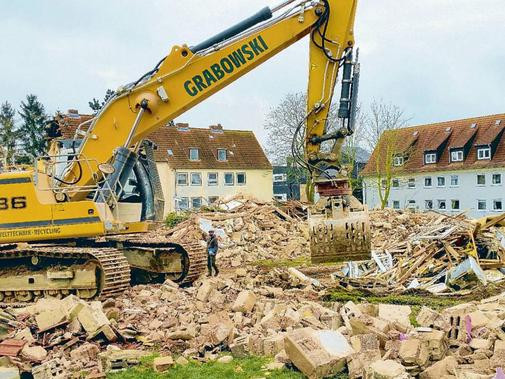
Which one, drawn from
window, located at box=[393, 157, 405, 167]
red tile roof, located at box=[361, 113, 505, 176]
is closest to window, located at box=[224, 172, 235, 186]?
red tile roof, located at box=[361, 113, 505, 176]

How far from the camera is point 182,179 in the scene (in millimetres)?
Result: 48562

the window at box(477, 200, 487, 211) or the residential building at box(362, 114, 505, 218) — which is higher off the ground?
the residential building at box(362, 114, 505, 218)

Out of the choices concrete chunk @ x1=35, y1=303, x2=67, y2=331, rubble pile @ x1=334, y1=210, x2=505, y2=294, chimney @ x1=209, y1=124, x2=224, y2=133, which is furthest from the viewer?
chimney @ x1=209, y1=124, x2=224, y2=133

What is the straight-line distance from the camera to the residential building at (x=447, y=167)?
46.9m

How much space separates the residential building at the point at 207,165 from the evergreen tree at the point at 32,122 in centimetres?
1495

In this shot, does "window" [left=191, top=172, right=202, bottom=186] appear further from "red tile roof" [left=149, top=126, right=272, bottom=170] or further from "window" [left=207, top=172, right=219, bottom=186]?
"window" [left=207, top=172, right=219, bottom=186]

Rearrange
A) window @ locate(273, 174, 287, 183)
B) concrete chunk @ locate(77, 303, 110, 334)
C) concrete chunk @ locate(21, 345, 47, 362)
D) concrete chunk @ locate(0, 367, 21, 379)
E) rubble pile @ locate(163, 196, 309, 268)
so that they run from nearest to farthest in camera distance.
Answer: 1. concrete chunk @ locate(0, 367, 21, 379)
2. concrete chunk @ locate(21, 345, 47, 362)
3. concrete chunk @ locate(77, 303, 110, 334)
4. rubble pile @ locate(163, 196, 309, 268)
5. window @ locate(273, 174, 287, 183)

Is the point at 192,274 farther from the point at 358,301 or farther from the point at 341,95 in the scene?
the point at 341,95

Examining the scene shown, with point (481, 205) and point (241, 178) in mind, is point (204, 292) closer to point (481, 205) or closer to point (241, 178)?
point (481, 205)

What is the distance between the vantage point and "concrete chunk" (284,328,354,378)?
7309mm

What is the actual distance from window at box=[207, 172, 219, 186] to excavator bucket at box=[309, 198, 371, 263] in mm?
39549

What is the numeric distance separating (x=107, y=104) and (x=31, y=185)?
2.00m

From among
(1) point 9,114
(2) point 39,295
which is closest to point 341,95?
(2) point 39,295

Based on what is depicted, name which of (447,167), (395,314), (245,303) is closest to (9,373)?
(245,303)
